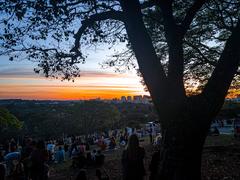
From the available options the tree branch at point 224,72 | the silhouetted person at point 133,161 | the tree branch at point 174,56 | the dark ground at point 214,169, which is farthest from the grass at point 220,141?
the tree branch at point 174,56

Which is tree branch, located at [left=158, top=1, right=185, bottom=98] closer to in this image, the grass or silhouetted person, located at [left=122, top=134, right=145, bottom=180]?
silhouetted person, located at [left=122, top=134, right=145, bottom=180]

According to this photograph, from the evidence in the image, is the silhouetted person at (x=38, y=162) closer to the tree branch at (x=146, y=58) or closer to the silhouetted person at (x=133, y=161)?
the silhouetted person at (x=133, y=161)

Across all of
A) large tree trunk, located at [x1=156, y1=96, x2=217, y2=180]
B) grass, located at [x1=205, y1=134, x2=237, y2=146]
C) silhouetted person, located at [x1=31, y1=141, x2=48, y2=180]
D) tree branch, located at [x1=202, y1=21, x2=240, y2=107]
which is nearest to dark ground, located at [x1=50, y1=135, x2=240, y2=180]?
grass, located at [x1=205, y1=134, x2=237, y2=146]

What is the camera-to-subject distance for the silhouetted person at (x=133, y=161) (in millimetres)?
6496

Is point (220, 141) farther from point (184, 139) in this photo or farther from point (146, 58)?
point (146, 58)

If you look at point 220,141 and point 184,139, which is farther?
point 220,141

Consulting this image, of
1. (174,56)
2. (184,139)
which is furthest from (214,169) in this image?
(174,56)

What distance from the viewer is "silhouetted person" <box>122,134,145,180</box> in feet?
21.3

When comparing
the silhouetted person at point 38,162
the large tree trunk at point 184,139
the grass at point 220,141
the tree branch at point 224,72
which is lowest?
the grass at point 220,141

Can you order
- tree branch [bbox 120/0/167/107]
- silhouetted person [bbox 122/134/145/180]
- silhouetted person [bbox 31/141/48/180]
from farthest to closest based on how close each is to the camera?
1. silhouetted person [bbox 31/141/48/180]
2. silhouetted person [bbox 122/134/145/180]
3. tree branch [bbox 120/0/167/107]

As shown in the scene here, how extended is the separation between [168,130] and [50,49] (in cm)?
364

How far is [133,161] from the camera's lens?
653cm

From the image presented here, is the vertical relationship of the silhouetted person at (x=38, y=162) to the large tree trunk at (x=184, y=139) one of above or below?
below

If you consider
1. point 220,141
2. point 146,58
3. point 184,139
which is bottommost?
point 220,141
